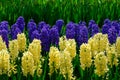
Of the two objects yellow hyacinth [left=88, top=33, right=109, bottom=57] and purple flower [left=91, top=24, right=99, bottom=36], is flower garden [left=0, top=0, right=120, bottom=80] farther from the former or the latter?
purple flower [left=91, top=24, right=99, bottom=36]

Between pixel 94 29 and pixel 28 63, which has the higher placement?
pixel 94 29

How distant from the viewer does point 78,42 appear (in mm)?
5266

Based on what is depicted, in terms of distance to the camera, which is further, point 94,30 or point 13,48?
point 94,30

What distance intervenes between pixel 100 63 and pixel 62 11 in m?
3.99

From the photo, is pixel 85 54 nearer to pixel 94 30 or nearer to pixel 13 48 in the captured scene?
pixel 13 48

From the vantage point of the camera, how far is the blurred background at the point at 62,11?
7453 millimetres

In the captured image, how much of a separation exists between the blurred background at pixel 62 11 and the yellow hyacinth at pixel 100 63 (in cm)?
361

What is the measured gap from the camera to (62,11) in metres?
7.55

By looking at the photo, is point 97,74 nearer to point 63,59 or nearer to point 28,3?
point 63,59

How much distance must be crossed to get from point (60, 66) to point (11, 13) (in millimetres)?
3986

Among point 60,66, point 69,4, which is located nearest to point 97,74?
point 60,66

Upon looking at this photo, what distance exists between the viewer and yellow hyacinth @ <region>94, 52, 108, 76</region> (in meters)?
3.63

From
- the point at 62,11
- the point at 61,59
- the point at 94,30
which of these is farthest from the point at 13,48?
the point at 62,11

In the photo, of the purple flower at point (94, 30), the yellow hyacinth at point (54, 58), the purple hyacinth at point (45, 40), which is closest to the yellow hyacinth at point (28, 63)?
the yellow hyacinth at point (54, 58)
